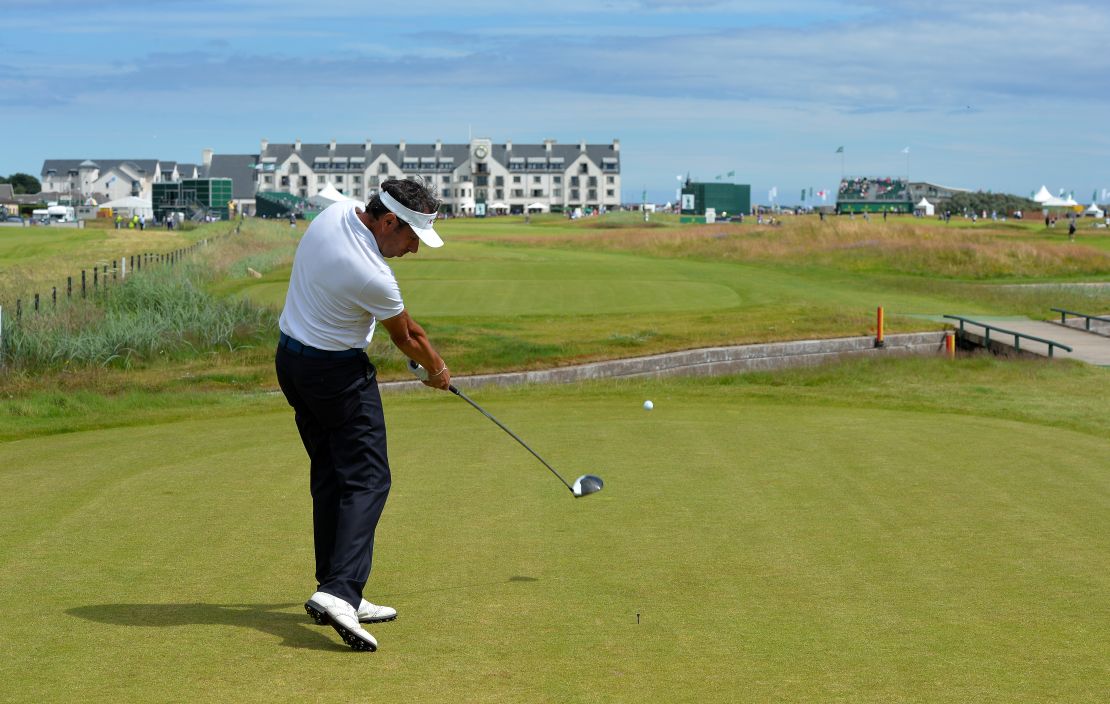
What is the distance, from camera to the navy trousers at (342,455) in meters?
5.72

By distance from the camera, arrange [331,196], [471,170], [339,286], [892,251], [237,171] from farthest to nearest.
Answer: [237,171] → [471,170] → [892,251] → [331,196] → [339,286]

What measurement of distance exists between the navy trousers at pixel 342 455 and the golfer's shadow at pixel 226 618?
193 millimetres

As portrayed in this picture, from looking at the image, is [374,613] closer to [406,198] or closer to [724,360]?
[406,198]

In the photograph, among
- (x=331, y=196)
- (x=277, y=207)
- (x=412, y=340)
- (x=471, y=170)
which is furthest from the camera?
(x=471, y=170)

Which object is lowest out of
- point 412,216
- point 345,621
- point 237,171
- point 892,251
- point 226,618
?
point 226,618

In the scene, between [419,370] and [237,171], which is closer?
[419,370]

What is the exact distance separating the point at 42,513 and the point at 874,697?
5314 mm

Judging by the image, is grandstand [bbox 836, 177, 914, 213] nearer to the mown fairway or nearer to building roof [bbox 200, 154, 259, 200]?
building roof [bbox 200, 154, 259, 200]

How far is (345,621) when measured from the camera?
5242 millimetres

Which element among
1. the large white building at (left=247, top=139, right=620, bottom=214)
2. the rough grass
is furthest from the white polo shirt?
the large white building at (left=247, top=139, right=620, bottom=214)

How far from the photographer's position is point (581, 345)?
69.8 ft

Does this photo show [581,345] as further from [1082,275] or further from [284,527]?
[1082,275]

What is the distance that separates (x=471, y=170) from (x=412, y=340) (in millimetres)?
184085

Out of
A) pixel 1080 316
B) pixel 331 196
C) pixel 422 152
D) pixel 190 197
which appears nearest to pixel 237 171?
pixel 422 152
